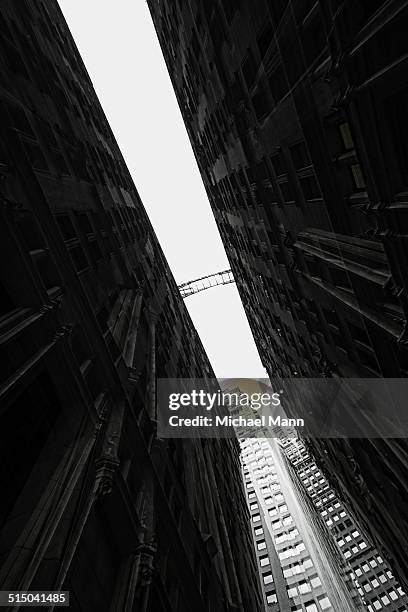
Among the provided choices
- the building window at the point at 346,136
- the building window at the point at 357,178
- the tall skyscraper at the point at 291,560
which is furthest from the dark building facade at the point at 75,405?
the tall skyscraper at the point at 291,560

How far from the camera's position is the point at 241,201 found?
3722 centimetres

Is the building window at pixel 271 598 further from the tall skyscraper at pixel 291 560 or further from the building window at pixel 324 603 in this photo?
the building window at pixel 324 603

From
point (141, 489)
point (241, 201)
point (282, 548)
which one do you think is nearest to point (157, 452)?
point (141, 489)

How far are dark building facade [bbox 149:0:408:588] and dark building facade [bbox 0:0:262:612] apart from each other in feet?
39.3

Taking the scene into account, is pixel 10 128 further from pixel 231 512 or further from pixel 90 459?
pixel 231 512

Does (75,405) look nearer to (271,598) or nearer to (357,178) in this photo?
(357,178)

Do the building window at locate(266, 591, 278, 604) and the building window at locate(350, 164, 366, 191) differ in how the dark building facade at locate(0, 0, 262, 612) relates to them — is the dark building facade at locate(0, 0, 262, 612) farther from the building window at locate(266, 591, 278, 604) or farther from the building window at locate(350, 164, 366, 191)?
the building window at locate(266, 591, 278, 604)

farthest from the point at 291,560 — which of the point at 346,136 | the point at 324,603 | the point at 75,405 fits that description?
the point at 346,136

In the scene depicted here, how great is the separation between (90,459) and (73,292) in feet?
25.8

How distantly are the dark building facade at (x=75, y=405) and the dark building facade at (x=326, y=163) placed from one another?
12.0 metres

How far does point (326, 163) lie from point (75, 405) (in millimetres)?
15222

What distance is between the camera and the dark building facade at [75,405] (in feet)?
39.7

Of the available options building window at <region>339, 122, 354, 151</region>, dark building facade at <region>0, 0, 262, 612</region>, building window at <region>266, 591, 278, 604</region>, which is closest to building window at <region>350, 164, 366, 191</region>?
building window at <region>339, 122, 354, 151</region>

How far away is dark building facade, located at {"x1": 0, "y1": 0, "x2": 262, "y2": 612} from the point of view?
1210 centimetres
